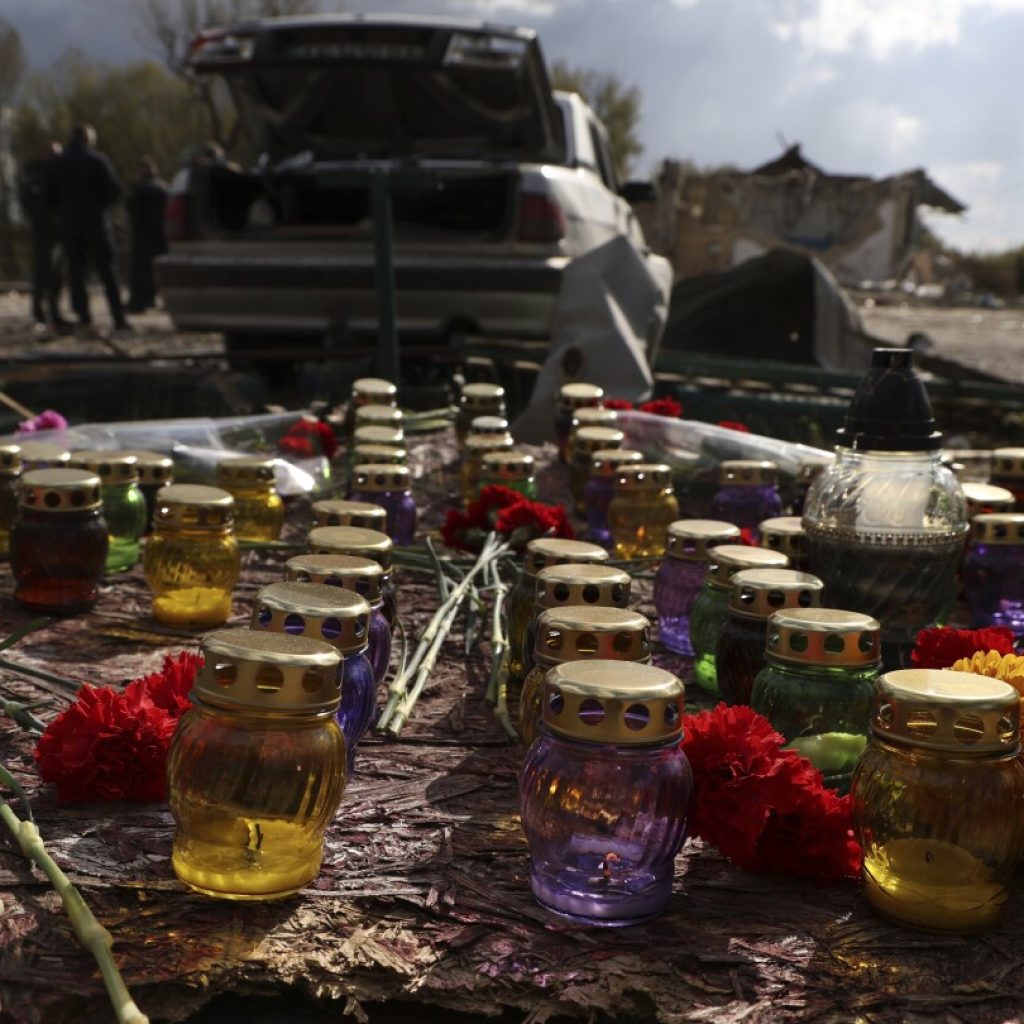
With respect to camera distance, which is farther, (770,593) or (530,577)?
(530,577)

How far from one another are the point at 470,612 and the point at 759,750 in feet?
3.82

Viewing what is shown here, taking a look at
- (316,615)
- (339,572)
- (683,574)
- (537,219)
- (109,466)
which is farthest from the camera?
(537,219)

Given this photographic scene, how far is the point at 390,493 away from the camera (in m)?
3.16

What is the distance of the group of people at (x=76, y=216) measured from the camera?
38.5 ft

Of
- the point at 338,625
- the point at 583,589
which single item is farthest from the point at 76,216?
the point at 338,625

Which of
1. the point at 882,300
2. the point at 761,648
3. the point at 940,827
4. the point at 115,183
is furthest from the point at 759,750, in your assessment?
the point at 882,300

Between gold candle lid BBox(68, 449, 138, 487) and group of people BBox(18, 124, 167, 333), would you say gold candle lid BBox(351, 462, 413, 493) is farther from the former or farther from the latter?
group of people BBox(18, 124, 167, 333)

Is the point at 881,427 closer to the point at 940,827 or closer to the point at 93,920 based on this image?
the point at 940,827

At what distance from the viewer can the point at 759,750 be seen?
1477 mm

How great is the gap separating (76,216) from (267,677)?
11.4 metres

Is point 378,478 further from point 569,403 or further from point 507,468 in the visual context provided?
point 569,403

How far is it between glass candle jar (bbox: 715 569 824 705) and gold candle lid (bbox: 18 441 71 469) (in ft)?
5.15

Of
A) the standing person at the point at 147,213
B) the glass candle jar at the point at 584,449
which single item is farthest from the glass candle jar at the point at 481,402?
the standing person at the point at 147,213

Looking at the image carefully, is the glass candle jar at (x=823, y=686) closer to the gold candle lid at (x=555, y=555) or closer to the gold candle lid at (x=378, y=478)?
the gold candle lid at (x=555, y=555)
